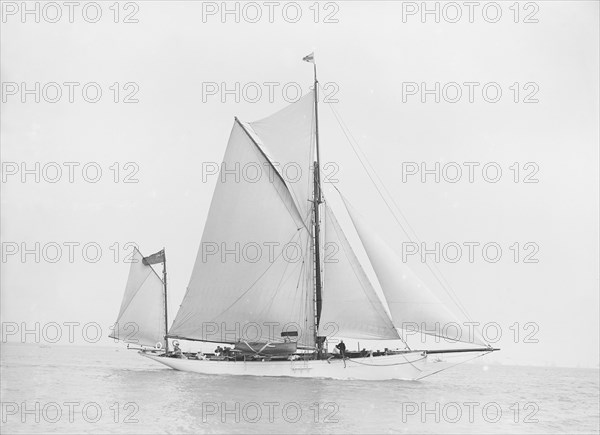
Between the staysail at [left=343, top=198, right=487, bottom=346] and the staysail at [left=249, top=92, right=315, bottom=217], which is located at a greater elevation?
the staysail at [left=249, top=92, right=315, bottom=217]

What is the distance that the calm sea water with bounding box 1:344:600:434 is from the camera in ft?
79.0

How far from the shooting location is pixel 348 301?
39312 mm

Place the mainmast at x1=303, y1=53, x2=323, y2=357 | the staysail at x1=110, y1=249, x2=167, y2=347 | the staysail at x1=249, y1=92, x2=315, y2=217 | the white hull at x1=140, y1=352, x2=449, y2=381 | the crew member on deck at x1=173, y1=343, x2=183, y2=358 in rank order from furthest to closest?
the staysail at x1=110, y1=249, x2=167, y2=347
the crew member on deck at x1=173, y1=343, x2=183, y2=358
the staysail at x1=249, y1=92, x2=315, y2=217
the mainmast at x1=303, y1=53, x2=323, y2=357
the white hull at x1=140, y1=352, x2=449, y2=381

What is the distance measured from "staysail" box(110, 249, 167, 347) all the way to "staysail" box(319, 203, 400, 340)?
19568 mm

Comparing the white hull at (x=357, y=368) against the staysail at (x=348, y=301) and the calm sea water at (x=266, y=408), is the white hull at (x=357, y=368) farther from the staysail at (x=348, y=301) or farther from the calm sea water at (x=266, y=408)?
the staysail at (x=348, y=301)

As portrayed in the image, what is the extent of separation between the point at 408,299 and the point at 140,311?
2529 centimetres

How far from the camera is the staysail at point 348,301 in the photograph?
38594 mm

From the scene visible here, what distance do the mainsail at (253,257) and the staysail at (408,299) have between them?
6.31 meters

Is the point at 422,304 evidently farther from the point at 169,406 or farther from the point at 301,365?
the point at 169,406

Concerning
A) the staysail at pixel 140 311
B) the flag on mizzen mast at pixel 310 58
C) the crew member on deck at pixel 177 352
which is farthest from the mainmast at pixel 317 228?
the staysail at pixel 140 311

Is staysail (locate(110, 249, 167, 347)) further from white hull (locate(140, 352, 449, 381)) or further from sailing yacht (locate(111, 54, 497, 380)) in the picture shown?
white hull (locate(140, 352, 449, 381))

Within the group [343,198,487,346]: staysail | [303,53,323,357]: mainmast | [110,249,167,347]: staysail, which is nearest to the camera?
[343,198,487,346]: staysail

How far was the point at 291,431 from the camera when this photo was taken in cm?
2320

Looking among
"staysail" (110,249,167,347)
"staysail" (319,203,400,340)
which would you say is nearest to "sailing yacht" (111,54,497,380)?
"staysail" (319,203,400,340)
